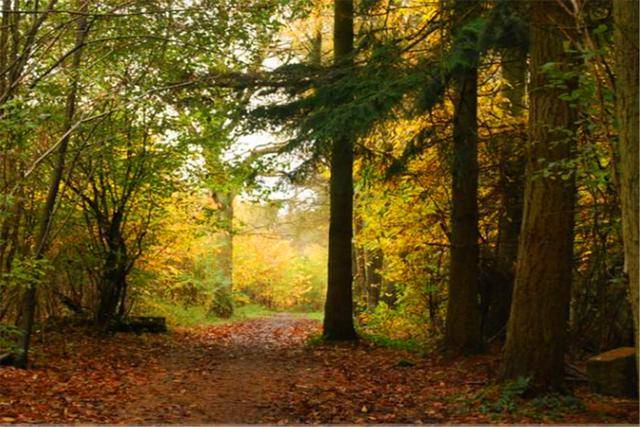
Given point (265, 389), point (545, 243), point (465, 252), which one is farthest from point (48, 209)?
point (545, 243)

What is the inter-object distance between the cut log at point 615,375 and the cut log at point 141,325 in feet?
33.2

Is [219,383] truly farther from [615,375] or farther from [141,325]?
[141,325]

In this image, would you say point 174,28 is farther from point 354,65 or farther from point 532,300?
point 532,300

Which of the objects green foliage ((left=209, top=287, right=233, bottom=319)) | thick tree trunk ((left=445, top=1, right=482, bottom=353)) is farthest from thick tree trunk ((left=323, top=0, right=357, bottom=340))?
green foliage ((left=209, top=287, right=233, bottom=319))

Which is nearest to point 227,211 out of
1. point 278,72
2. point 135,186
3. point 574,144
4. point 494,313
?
point 135,186

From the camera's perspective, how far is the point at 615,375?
6578 millimetres

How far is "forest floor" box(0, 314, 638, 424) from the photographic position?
19.9 feet

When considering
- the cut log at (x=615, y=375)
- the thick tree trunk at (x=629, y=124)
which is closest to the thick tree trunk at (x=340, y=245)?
the cut log at (x=615, y=375)

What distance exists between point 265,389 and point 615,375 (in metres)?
4.36

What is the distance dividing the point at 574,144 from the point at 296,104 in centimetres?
519

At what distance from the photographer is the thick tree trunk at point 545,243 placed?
20.7 ft

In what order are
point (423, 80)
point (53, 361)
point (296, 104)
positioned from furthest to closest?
point (296, 104), point (53, 361), point (423, 80)

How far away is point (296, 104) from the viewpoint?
421 inches

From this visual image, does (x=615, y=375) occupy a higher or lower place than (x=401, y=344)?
higher
